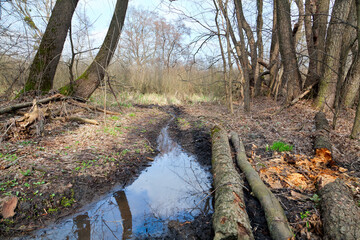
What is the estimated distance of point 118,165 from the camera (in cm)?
436

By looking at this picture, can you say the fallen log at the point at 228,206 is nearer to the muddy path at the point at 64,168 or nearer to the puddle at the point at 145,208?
the puddle at the point at 145,208

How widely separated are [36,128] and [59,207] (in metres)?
2.47

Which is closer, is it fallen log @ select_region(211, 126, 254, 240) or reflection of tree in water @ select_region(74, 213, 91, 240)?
fallen log @ select_region(211, 126, 254, 240)

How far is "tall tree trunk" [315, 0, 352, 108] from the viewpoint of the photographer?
22.0 ft

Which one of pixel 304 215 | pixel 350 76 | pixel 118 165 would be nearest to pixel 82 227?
pixel 118 165

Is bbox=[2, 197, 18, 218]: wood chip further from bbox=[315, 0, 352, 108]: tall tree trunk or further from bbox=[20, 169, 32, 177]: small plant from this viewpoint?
bbox=[315, 0, 352, 108]: tall tree trunk

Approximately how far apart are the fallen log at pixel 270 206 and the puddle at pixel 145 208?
757 millimetres

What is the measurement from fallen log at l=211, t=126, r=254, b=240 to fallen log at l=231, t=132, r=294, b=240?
248mm

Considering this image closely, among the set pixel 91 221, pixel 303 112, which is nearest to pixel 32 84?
pixel 91 221

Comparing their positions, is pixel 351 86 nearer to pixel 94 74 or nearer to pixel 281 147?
pixel 281 147

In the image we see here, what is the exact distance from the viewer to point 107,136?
5.48 m

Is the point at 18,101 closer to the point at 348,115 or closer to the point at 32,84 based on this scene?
the point at 32,84

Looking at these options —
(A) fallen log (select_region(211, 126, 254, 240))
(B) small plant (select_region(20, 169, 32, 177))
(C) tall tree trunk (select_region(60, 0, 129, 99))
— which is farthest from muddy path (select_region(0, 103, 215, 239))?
(C) tall tree trunk (select_region(60, 0, 129, 99))

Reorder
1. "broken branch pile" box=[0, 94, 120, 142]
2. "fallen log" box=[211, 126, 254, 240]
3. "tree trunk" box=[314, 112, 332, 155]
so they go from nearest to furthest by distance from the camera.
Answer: "fallen log" box=[211, 126, 254, 240], "tree trunk" box=[314, 112, 332, 155], "broken branch pile" box=[0, 94, 120, 142]
